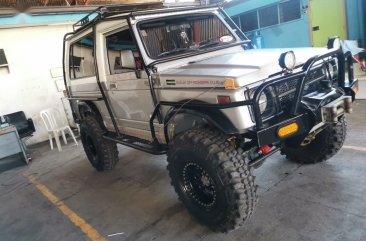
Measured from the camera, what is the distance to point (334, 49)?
286cm

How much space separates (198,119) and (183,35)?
1.19 m

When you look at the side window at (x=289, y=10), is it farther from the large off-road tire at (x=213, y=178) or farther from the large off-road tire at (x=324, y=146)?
the large off-road tire at (x=213, y=178)

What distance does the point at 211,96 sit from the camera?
2623mm

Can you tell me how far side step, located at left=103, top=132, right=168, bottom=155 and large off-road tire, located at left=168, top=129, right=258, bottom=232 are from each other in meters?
0.51

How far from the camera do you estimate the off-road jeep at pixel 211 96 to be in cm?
252

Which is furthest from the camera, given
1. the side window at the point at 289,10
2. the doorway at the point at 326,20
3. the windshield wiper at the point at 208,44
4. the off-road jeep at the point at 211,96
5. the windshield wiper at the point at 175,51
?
the side window at the point at 289,10

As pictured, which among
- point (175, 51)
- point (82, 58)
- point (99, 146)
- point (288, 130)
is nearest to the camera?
point (288, 130)

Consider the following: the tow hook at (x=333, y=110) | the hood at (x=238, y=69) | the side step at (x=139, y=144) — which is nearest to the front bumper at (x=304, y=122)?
the tow hook at (x=333, y=110)

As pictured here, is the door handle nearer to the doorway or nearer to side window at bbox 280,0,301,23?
the doorway

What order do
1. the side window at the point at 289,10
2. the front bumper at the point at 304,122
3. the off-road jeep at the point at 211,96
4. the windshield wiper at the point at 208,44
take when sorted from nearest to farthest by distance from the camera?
the front bumper at the point at 304,122 → the off-road jeep at the point at 211,96 → the windshield wiper at the point at 208,44 → the side window at the point at 289,10

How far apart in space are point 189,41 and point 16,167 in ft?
17.1

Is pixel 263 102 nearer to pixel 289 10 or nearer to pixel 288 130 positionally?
pixel 288 130

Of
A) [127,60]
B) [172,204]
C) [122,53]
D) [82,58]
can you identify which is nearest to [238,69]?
[127,60]

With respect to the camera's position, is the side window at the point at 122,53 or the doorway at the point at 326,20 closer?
the side window at the point at 122,53
